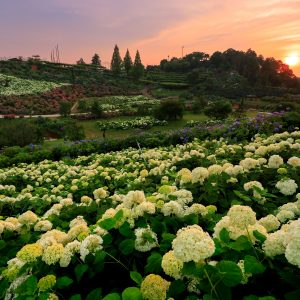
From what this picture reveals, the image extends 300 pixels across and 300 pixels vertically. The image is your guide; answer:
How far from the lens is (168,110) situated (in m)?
33.1

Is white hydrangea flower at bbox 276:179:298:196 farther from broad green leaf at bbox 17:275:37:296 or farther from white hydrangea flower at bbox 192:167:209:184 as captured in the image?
broad green leaf at bbox 17:275:37:296

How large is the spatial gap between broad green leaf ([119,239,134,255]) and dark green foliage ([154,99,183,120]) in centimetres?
3112

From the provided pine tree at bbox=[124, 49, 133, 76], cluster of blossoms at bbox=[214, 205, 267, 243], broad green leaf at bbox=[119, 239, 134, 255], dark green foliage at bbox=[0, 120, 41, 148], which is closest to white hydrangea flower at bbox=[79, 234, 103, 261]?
broad green leaf at bbox=[119, 239, 134, 255]

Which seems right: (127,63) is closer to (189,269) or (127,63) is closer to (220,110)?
(220,110)

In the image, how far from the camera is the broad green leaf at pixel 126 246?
1888mm

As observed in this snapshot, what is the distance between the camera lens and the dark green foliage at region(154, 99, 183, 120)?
3278cm

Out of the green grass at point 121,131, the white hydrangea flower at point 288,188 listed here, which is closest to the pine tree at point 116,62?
the green grass at point 121,131

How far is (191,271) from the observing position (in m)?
1.48

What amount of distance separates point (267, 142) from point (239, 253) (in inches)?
169

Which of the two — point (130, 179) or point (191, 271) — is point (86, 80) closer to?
point (130, 179)

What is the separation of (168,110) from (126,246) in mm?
31551

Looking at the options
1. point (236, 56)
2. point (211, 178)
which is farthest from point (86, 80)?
point (211, 178)

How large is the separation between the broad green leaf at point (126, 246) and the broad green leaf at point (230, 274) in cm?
61

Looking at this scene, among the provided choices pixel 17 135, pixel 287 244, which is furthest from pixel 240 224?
pixel 17 135
